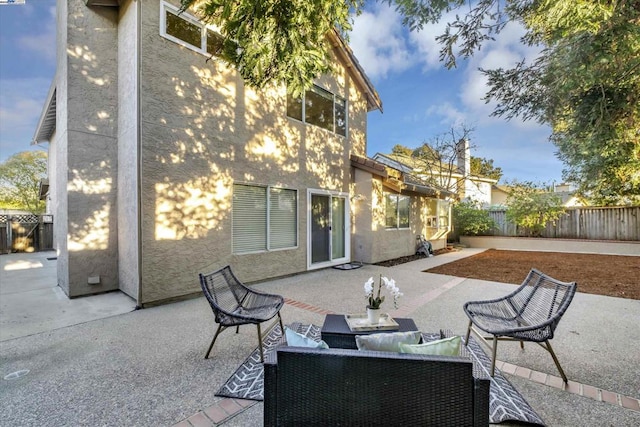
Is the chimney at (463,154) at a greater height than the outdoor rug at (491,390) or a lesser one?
greater

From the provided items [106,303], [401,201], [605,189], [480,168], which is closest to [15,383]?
[106,303]

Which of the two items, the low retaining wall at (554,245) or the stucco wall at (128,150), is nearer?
the stucco wall at (128,150)

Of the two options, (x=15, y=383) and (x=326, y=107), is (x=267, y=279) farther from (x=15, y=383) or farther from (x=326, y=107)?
(x=326, y=107)

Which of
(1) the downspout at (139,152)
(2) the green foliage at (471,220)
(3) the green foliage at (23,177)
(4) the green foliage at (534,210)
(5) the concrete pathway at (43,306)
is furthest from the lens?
(3) the green foliage at (23,177)

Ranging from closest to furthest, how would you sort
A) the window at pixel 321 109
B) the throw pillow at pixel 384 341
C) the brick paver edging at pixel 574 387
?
the throw pillow at pixel 384 341 < the brick paver edging at pixel 574 387 < the window at pixel 321 109

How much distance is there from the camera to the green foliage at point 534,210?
14203mm

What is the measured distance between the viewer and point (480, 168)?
31.0 meters

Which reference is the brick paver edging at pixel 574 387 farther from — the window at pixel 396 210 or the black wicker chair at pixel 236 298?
the window at pixel 396 210

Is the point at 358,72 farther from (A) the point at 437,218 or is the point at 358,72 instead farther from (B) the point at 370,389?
(B) the point at 370,389

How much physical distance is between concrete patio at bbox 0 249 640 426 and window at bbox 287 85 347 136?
5.19m

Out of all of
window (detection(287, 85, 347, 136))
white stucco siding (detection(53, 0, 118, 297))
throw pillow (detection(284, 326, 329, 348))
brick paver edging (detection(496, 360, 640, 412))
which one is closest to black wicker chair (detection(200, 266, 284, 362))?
throw pillow (detection(284, 326, 329, 348))

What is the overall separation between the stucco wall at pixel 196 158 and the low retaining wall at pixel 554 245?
12.4 metres

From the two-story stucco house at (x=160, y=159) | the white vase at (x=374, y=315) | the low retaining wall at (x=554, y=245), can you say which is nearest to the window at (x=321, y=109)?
the two-story stucco house at (x=160, y=159)

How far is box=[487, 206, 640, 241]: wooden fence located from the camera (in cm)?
1260
